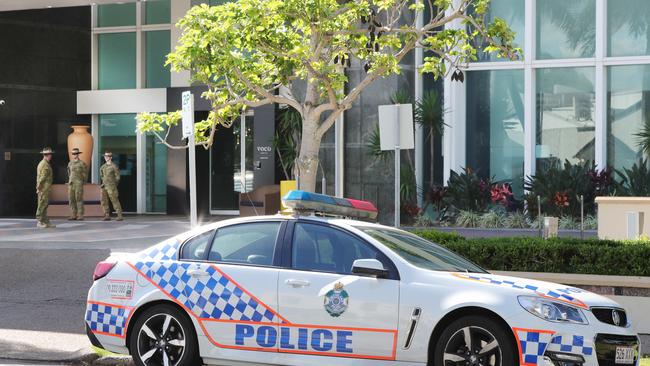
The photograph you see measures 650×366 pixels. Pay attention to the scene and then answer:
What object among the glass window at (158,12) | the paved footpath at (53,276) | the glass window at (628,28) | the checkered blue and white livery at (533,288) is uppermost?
the glass window at (158,12)

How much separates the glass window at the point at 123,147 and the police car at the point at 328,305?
20902 mm

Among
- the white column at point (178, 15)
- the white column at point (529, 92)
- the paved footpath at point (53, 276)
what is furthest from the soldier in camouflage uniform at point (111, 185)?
the white column at point (529, 92)

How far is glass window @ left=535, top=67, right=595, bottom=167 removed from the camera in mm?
21828

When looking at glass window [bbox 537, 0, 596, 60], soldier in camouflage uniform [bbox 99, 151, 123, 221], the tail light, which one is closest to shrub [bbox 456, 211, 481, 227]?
glass window [bbox 537, 0, 596, 60]

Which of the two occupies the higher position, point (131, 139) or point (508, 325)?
point (131, 139)

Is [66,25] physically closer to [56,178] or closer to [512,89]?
Answer: [56,178]

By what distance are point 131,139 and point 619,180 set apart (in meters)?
14.4

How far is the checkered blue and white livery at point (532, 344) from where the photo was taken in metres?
7.34

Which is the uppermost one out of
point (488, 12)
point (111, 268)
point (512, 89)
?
point (488, 12)

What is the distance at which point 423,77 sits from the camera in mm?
23203

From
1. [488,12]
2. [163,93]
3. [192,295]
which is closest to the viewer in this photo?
[192,295]

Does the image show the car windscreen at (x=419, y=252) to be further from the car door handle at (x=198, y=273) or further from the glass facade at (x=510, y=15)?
the glass facade at (x=510, y=15)

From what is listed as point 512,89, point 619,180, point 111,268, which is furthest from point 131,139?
point 111,268

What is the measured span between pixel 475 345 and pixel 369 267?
98 centimetres
